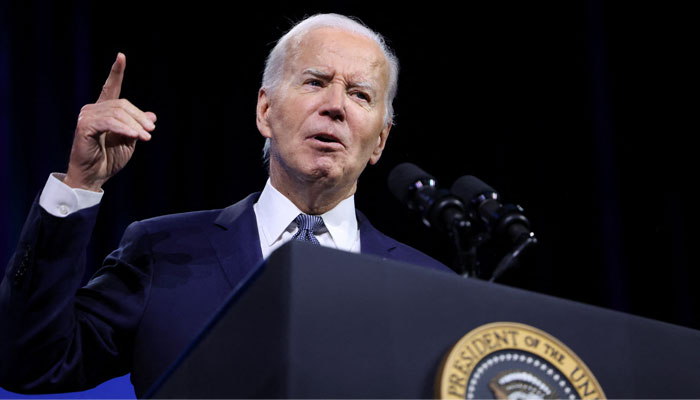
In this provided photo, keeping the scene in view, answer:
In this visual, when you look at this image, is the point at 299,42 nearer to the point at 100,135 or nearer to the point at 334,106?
the point at 334,106

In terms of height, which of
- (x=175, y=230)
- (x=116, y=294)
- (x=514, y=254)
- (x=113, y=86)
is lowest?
(x=116, y=294)

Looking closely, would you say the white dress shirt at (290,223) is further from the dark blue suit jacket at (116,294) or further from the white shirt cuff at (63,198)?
the white shirt cuff at (63,198)

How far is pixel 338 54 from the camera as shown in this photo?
1.90 metres

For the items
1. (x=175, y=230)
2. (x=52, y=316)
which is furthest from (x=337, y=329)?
(x=175, y=230)

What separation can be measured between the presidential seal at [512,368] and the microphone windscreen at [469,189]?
13.2 inches

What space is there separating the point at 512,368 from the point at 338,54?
1.22 m

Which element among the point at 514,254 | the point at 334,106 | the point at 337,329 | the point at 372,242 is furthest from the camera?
the point at 372,242

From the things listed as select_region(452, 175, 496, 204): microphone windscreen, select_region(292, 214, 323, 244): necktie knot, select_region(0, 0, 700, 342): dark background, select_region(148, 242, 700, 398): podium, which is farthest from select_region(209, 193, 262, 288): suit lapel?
select_region(0, 0, 700, 342): dark background

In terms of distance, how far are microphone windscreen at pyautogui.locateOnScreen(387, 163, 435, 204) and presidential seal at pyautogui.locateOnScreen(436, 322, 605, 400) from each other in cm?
38

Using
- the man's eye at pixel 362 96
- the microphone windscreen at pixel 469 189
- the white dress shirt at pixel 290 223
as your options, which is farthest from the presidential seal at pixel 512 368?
the man's eye at pixel 362 96

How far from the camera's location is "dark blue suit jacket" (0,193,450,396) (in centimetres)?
117

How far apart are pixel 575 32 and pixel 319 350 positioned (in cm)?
285

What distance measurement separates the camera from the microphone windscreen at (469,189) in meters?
1.17

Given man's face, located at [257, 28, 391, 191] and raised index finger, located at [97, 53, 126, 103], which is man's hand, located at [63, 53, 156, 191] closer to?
raised index finger, located at [97, 53, 126, 103]
